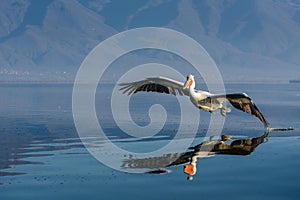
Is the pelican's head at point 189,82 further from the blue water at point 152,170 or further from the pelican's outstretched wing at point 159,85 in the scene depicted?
the blue water at point 152,170

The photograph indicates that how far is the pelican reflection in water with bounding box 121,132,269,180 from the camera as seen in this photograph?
2255 cm

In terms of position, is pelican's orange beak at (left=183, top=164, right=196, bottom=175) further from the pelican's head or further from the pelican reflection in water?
the pelican's head

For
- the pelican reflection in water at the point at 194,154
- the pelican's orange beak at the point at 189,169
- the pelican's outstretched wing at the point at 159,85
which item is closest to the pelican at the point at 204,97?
the pelican's outstretched wing at the point at 159,85

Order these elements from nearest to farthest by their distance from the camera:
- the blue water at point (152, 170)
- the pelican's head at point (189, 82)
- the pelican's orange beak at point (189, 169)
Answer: the blue water at point (152, 170)
the pelican's orange beak at point (189, 169)
the pelican's head at point (189, 82)

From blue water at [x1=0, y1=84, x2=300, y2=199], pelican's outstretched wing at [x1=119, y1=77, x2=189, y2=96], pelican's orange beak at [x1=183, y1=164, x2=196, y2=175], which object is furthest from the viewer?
pelican's outstretched wing at [x1=119, y1=77, x2=189, y2=96]

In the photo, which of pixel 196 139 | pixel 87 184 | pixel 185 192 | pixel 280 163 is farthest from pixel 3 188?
pixel 196 139

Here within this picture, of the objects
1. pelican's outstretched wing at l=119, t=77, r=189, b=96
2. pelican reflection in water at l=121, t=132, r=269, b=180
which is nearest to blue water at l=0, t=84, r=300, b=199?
pelican reflection in water at l=121, t=132, r=269, b=180

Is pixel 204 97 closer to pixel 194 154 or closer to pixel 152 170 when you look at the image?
pixel 194 154

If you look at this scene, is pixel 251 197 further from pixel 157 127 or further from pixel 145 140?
pixel 157 127

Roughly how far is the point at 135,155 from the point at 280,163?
6.00 meters

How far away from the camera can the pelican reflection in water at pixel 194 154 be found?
2255 centimetres

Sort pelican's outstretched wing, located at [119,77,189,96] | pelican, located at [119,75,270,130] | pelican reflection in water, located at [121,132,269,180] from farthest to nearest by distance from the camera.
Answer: pelican's outstretched wing, located at [119,77,189,96]
pelican, located at [119,75,270,130]
pelican reflection in water, located at [121,132,269,180]

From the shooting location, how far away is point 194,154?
25234 mm

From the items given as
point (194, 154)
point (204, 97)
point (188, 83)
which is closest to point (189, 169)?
point (194, 154)
